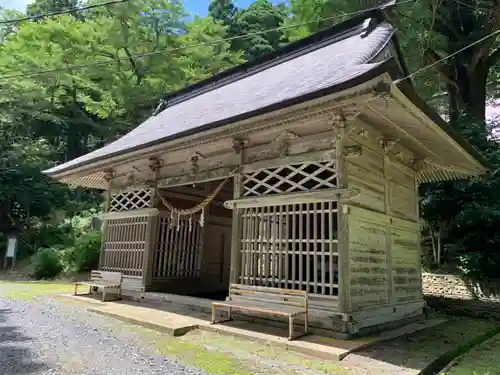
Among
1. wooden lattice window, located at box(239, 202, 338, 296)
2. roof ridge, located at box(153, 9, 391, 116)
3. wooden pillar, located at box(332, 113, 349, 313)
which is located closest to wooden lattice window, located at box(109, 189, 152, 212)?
wooden lattice window, located at box(239, 202, 338, 296)

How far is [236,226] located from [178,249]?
3319 mm

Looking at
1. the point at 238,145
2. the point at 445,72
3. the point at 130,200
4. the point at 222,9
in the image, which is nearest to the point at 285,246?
the point at 238,145

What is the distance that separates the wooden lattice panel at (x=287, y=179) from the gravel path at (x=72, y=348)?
9.61 ft

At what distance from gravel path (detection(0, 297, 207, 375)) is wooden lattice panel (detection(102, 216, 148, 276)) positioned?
2.12 metres

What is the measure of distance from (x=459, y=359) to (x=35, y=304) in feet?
25.1

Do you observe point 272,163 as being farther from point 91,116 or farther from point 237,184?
point 91,116

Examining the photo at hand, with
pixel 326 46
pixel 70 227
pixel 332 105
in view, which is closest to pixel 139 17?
pixel 70 227

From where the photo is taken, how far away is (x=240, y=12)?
94.3 feet

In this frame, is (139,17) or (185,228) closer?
(185,228)

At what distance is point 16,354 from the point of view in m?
3.88

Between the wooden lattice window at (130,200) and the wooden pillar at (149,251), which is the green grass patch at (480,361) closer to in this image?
the wooden pillar at (149,251)

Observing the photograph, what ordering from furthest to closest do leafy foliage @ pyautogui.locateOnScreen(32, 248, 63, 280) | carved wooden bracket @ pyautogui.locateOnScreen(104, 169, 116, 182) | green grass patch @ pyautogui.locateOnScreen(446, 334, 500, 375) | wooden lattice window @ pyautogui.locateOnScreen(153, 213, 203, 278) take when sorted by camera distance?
leafy foliage @ pyautogui.locateOnScreen(32, 248, 63, 280) → carved wooden bracket @ pyautogui.locateOnScreen(104, 169, 116, 182) → wooden lattice window @ pyautogui.locateOnScreen(153, 213, 203, 278) → green grass patch @ pyautogui.locateOnScreen(446, 334, 500, 375)

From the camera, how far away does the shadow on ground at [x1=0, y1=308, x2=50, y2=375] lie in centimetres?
342

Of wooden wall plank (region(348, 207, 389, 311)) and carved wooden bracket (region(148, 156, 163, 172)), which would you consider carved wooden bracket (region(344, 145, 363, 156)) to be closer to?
wooden wall plank (region(348, 207, 389, 311))
